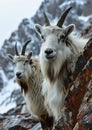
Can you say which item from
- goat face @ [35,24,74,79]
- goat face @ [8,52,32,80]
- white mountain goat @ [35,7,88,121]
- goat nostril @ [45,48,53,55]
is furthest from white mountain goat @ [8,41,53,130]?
goat nostril @ [45,48,53,55]

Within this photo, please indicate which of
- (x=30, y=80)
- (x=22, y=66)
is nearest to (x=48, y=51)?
(x=30, y=80)

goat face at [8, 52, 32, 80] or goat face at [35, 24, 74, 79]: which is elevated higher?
goat face at [35, 24, 74, 79]

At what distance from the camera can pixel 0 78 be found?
527ft

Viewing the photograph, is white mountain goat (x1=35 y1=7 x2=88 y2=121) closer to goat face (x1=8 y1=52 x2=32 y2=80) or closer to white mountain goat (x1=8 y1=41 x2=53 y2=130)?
white mountain goat (x1=8 y1=41 x2=53 y2=130)

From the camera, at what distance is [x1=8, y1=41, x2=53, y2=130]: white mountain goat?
1464cm

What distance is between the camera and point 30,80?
15539mm

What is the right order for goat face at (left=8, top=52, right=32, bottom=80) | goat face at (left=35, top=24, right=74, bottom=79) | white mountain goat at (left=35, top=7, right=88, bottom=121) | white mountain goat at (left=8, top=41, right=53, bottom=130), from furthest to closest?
goat face at (left=8, top=52, right=32, bottom=80) → white mountain goat at (left=8, top=41, right=53, bottom=130) → white mountain goat at (left=35, top=7, right=88, bottom=121) → goat face at (left=35, top=24, right=74, bottom=79)

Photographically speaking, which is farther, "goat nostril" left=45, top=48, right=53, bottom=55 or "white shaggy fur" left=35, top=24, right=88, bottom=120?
"white shaggy fur" left=35, top=24, right=88, bottom=120

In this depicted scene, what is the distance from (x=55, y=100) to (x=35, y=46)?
15072 centimetres

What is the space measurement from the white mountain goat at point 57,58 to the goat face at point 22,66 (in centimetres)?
384

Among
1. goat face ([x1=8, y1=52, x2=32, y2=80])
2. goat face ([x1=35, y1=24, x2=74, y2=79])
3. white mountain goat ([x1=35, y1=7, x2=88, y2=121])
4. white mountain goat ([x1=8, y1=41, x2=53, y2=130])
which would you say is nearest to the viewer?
goat face ([x1=35, y1=24, x2=74, y2=79])

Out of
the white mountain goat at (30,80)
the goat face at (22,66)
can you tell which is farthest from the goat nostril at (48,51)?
the goat face at (22,66)

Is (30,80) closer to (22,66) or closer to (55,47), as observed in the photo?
(22,66)

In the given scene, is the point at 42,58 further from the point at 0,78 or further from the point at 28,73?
the point at 0,78
